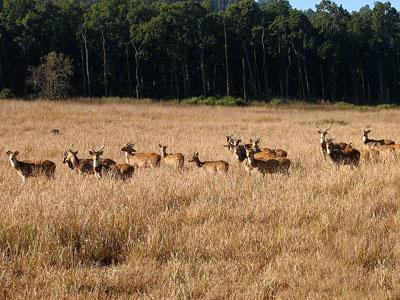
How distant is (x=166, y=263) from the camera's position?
5.62 meters

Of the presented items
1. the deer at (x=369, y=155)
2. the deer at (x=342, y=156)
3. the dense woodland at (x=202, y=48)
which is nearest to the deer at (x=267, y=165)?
the deer at (x=342, y=156)

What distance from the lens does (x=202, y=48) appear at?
63031 mm

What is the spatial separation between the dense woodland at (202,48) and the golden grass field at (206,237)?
49.3m

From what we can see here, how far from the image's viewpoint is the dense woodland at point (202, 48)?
58531 mm

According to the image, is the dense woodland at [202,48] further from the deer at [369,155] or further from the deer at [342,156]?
the deer at [342,156]

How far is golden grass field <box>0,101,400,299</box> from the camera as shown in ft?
16.3

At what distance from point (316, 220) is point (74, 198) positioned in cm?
348

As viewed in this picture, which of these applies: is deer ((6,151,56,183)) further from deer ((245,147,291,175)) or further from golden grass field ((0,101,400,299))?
deer ((245,147,291,175))

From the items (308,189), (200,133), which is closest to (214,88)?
(200,133)

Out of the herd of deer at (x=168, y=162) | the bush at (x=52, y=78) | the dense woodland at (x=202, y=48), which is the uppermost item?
the dense woodland at (x=202, y=48)

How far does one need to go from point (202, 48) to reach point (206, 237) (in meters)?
58.3

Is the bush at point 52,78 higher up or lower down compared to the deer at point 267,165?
higher up

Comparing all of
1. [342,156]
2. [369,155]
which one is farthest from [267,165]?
[369,155]

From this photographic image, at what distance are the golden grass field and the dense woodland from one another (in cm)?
4930
